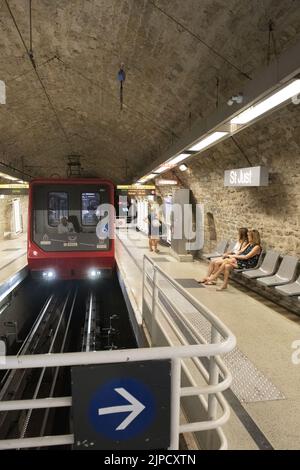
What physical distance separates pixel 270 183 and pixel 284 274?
1.79 metres

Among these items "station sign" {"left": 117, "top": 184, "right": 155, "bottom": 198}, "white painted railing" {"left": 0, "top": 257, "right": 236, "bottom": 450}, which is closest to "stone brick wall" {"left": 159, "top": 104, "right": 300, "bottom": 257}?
"station sign" {"left": 117, "top": 184, "right": 155, "bottom": 198}

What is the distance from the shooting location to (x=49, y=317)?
965 cm

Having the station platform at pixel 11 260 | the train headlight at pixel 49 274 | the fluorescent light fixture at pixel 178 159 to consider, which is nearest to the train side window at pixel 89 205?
the train headlight at pixel 49 274

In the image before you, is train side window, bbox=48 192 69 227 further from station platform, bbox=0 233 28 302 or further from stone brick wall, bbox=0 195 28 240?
stone brick wall, bbox=0 195 28 240

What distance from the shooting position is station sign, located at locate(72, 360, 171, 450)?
183 centimetres

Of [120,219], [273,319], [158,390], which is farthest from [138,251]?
[120,219]

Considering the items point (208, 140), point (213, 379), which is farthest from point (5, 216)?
point (213, 379)

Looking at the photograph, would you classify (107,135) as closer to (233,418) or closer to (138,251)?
A: (138,251)

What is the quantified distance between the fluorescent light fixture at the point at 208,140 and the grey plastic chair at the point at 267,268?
8.26 feet

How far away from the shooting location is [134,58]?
748cm

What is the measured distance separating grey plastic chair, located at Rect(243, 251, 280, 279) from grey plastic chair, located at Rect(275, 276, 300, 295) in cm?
87

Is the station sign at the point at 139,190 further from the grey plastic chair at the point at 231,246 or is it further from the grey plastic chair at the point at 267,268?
the grey plastic chair at the point at 267,268

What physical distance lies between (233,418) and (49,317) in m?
7.43

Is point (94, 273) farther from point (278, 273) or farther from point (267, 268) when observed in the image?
point (278, 273)
